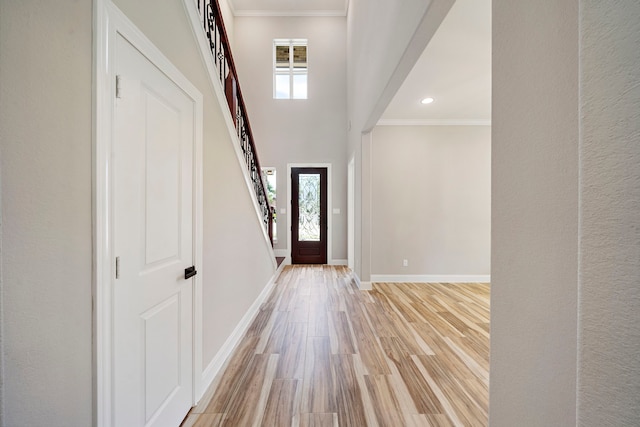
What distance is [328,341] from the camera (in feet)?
8.55

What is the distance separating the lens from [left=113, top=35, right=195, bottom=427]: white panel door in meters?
1.11

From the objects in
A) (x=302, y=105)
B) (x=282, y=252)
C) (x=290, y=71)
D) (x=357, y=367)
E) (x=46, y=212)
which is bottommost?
(x=357, y=367)

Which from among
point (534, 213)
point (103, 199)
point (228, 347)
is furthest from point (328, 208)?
point (534, 213)

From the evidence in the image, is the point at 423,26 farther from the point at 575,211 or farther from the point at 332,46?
the point at 332,46

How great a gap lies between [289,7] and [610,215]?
7522 mm

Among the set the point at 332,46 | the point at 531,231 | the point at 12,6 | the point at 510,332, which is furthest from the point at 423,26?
the point at 332,46

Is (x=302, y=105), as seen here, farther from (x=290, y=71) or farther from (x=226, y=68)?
(x=226, y=68)

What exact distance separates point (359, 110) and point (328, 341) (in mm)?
3490

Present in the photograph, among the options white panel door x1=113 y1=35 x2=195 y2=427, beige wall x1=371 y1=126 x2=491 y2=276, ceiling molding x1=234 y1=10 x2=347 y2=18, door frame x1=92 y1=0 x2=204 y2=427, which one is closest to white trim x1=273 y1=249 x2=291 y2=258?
beige wall x1=371 y1=126 x2=491 y2=276

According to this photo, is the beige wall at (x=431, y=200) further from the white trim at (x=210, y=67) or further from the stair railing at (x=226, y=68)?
the white trim at (x=210, y=67)

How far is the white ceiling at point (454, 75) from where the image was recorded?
224 cm

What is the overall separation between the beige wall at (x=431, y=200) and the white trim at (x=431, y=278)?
53 millimetres

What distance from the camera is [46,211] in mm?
812

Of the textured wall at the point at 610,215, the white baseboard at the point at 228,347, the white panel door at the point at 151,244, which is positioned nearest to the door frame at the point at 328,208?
the white baseboard at the point at 228,347
